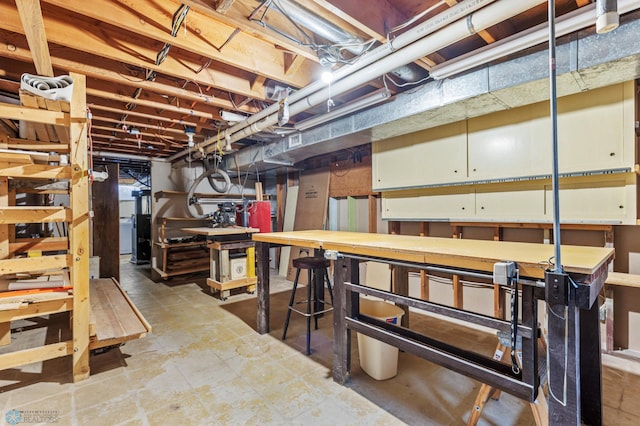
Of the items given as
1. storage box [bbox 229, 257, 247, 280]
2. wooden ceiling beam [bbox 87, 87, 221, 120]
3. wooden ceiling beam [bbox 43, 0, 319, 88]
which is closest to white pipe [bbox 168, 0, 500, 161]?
wooden ceiling beam [bbox 43, 0, 319, 88]

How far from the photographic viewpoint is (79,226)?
2154 millimetres

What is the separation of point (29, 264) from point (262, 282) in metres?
1.69

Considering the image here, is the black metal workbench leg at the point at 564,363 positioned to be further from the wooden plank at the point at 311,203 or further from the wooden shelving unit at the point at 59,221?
the wooden plank at the point at 311,203

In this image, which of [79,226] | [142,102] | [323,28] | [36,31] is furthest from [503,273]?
[142,102]

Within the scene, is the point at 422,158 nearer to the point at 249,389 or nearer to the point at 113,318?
the point at 249,389

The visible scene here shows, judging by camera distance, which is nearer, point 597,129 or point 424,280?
point 597,129

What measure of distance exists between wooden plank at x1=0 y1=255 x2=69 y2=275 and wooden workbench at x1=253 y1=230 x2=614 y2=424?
168 centimetres

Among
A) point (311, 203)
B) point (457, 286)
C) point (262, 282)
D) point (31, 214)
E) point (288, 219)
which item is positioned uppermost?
point (311, 203)

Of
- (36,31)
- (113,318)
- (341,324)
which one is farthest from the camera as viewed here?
(113,318)

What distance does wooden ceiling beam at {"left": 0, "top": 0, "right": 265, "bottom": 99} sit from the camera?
1927mm

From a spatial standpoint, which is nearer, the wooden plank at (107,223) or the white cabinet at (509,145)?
the white cabinet at (509,145)

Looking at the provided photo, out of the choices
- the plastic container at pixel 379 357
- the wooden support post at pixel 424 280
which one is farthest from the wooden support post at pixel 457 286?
the plastic container at pixel 379 357

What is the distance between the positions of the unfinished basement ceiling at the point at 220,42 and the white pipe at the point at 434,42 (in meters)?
0.04

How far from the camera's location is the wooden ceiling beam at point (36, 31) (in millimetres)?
1557
